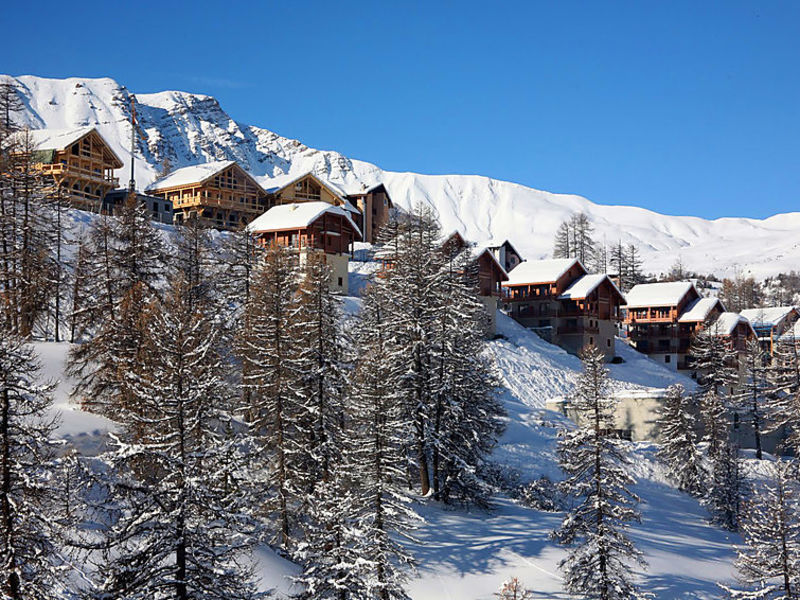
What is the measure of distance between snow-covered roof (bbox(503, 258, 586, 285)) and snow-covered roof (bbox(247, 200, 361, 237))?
64.4 feet

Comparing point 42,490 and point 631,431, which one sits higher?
point 42,490

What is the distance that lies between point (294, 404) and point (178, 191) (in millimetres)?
57808

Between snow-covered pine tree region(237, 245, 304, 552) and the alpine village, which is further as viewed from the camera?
snow-covered pine tree region(237, 245, 304, 552)

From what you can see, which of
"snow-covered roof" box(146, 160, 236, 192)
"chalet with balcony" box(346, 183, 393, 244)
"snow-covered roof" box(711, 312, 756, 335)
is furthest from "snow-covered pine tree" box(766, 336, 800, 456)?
"snow-covered roof" box(146, 160, 236, 192)

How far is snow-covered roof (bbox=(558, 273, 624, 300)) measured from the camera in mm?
75000

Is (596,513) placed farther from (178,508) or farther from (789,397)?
(789,397)

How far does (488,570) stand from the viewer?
29422mm

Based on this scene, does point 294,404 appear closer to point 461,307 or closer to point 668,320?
point 461,307

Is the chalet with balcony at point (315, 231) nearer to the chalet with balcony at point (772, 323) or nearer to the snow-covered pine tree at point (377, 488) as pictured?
the snow-covered pine tree at point (377, 488)

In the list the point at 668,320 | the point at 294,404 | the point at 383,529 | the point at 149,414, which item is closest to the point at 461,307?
the point at 294,404

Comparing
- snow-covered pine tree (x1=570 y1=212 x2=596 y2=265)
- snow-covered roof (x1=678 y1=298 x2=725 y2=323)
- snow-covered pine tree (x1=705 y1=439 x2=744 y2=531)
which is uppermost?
snow-covered pine tree (x1=570 y1=212 x2=596 y2=265)

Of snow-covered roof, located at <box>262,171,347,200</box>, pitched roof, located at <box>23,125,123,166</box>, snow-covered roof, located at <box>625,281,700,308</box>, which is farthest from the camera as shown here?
snow-covered roof, located at <box>262,171,347,200</box>

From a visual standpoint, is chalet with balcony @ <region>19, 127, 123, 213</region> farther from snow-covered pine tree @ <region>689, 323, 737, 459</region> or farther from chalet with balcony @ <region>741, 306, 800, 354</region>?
chalet with balcony @ <region>741, 306, 800, 354</region>

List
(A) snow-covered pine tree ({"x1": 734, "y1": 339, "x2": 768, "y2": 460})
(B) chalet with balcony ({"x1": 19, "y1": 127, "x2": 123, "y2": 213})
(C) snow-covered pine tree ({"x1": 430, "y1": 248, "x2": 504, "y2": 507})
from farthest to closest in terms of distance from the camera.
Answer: (B) chalet with balcony ({"x1": 19, "y1": 127, "x2": 123, "y2": 213})
(A) snow-covered pine tree ({"x1": 734, "y1": 339, "x2": 768, "y2": 460})
(C) snow-covered pine tree ({"x1": 430, "y1": 248, "x2": 504, "y2": 507})
